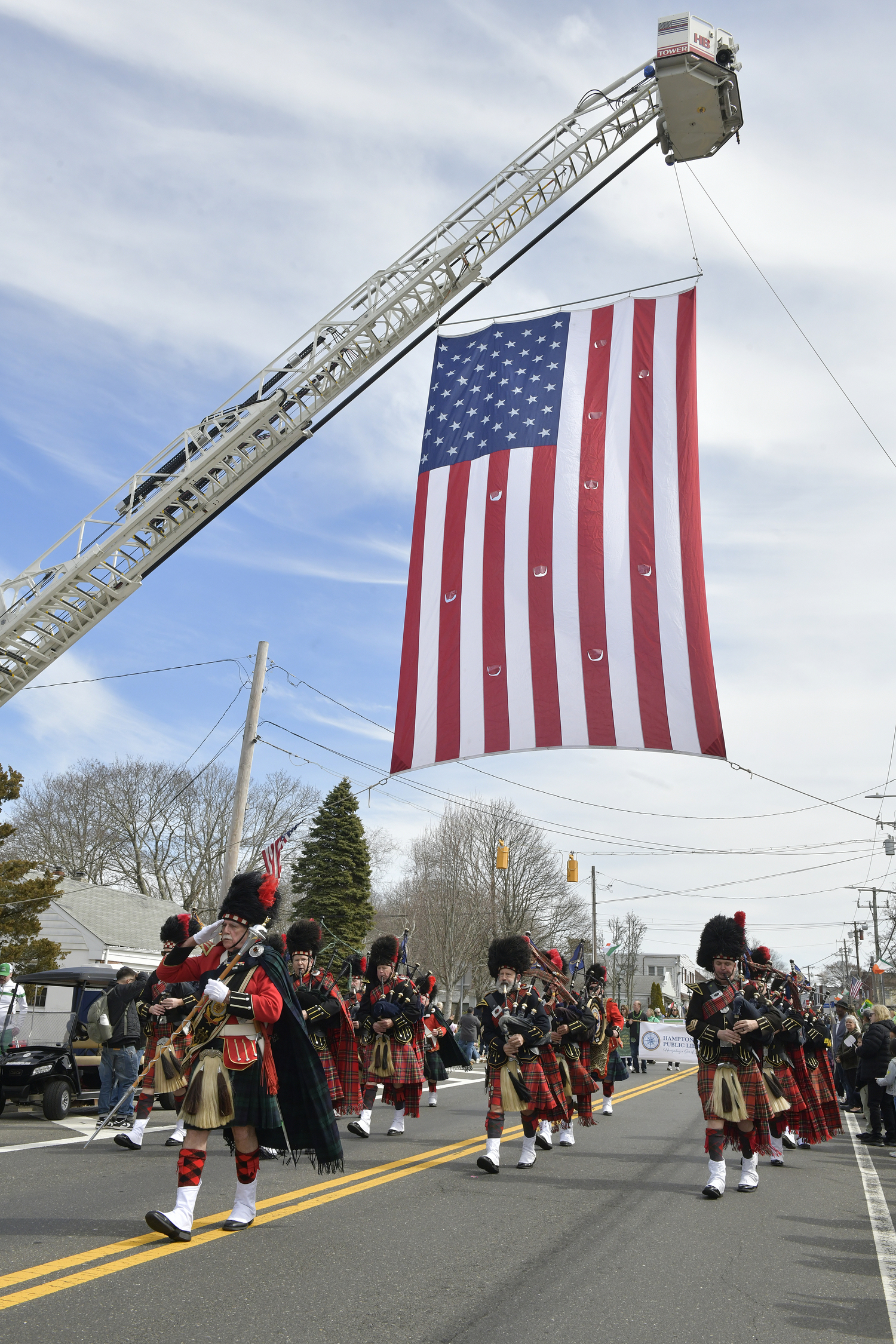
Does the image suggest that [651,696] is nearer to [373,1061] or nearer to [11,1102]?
[373,1061]

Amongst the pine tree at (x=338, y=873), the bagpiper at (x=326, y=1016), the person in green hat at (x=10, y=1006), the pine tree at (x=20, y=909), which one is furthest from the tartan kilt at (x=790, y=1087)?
the pine tree at (x=338, y=873)

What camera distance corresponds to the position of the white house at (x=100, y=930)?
31250 millimetres

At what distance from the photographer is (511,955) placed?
905 centimetres

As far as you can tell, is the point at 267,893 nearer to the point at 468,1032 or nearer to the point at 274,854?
the point at 274,854

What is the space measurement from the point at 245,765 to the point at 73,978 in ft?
23.1

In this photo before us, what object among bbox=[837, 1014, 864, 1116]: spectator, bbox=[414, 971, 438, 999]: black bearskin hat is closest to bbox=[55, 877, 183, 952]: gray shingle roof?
bbox=[414, 971, 438, 999]: black bearskin hat

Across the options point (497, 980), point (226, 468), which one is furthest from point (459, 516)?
point (497, 980)

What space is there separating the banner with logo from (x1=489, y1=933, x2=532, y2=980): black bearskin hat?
1853cm

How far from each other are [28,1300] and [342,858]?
37920mm

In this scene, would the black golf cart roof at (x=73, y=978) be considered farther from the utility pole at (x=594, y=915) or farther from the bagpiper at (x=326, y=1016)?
the utility pole at (x=594, y=915)

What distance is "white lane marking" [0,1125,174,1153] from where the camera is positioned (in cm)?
872

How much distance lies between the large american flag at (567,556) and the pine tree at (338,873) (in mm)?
27823

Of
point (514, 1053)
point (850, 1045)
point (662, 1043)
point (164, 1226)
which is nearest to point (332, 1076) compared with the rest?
point (514, 1053)

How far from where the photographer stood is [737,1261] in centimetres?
570
